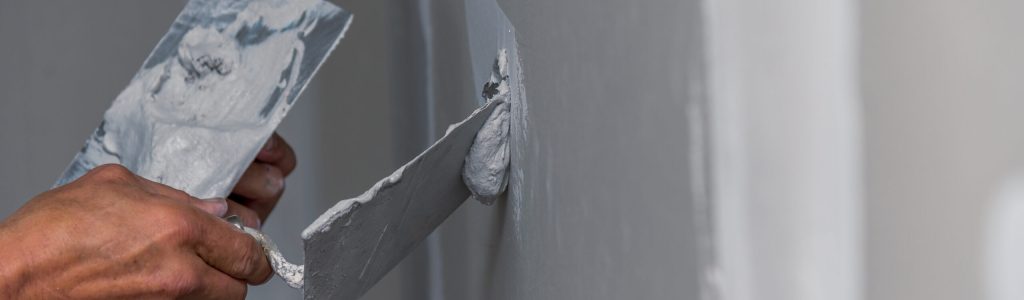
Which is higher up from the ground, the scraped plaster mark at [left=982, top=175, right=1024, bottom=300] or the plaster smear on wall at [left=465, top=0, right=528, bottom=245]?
the plaster smear on wall at [left=465, top=0, right=528, bottom=245]

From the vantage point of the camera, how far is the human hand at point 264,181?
1.21 meters

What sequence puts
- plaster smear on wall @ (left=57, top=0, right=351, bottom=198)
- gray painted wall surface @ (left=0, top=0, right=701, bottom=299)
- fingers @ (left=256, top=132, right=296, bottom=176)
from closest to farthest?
gray painted wall surface @ (left=0, top=0, right=701, bottom=299)
plaster smear on wall @ (left=57, top=0, right=351, bottom=198)
fingers @ (left=256, top=132, right=296, bottom=176)

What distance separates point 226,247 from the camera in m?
0.86

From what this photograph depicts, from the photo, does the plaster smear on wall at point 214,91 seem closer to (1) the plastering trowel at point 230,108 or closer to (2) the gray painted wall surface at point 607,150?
(1) the plastering trowel at point 230,108

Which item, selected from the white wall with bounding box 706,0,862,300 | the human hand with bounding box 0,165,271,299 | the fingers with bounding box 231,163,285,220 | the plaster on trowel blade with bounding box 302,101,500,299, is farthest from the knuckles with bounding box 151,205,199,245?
the white wall with bounding box 706,0,862,300

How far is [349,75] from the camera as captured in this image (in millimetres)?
1905

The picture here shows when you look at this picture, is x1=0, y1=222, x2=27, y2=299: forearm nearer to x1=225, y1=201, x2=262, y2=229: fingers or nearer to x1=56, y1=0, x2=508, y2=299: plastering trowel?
x1=56, y1=0, x2=508, y2=299: plastering trowel

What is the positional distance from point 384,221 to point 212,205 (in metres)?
0.22

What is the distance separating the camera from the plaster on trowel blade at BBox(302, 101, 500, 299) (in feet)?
2.34

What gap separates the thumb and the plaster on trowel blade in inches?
6.2

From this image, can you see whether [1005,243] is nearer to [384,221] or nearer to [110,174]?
[384,221]

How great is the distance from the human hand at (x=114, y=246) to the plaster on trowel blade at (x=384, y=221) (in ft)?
0.41

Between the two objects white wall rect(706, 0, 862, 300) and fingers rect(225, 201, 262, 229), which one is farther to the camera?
fingers rect(225, 201, 262, 229)

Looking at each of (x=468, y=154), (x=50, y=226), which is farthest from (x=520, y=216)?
(x=50, y=226)
